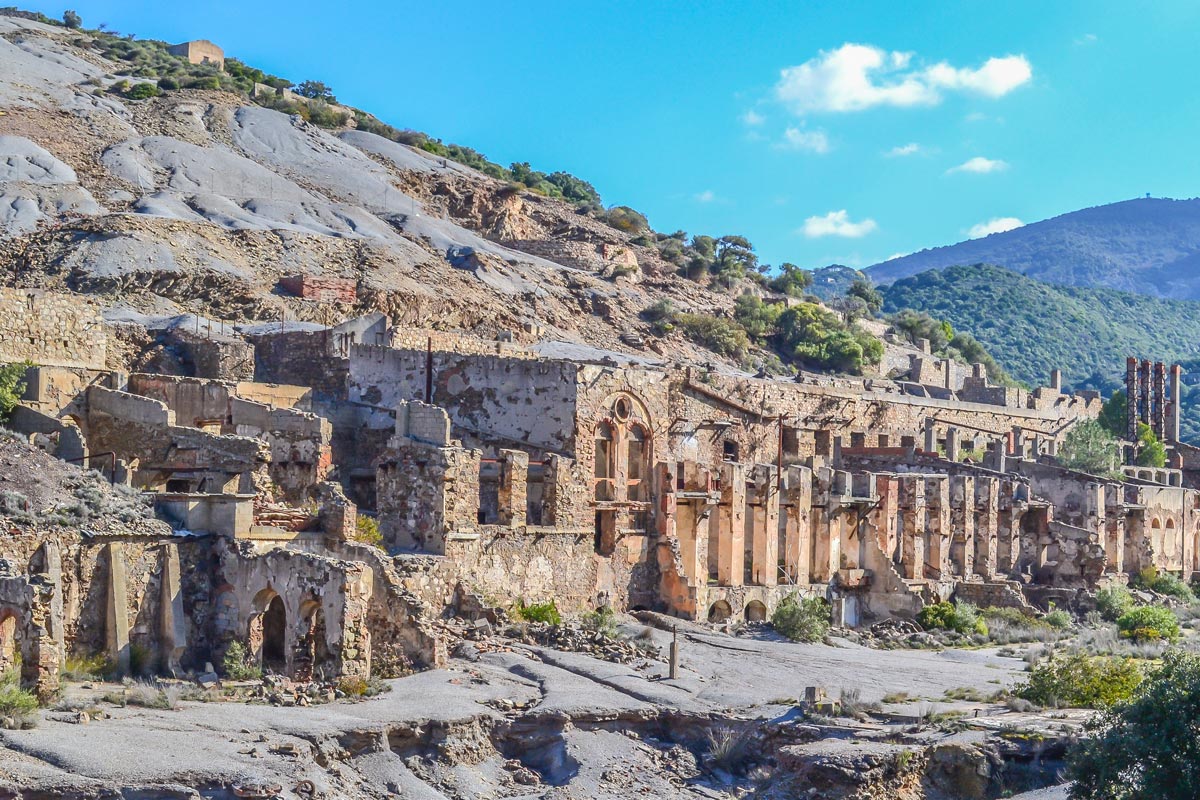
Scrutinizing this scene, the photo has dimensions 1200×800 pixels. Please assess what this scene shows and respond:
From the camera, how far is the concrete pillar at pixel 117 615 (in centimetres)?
2392

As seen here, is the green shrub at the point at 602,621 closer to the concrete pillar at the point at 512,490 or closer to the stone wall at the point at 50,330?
the concrete pillar at the point at 512,490

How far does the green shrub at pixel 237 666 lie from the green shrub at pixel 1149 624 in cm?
2190

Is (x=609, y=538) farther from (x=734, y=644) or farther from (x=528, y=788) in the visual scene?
(x=528, y=788)

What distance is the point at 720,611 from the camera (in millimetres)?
36156

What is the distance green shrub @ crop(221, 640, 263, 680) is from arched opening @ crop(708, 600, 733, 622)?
13.5m

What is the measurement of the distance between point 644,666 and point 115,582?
360 inches

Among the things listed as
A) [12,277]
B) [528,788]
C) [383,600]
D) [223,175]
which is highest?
[223,175]

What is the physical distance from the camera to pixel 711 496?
121ft

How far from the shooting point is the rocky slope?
5388 cm

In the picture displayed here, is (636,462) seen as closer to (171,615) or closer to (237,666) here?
(237,666)

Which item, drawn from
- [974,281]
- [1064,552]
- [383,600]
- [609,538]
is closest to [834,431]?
[1064,552]

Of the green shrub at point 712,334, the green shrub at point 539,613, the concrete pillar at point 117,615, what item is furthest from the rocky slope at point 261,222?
the concrete pillar at point 117,615

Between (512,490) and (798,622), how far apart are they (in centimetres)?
726

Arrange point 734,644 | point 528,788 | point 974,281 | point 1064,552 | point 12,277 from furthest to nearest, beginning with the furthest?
point 974,281
point 12,277
point 1064,552
point 734,644
point 528,788
